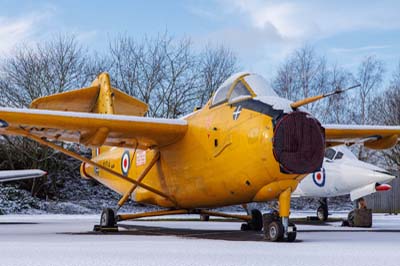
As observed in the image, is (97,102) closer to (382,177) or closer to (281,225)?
(382,177)

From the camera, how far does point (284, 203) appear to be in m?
8.52

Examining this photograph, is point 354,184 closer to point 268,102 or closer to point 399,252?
point 268,102

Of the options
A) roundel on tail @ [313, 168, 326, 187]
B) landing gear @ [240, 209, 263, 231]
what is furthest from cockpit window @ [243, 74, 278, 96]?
roundel on tail @ [313, 168, 326, 187]

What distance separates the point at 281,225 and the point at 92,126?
12.8 feet

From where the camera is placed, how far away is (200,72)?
115 ft

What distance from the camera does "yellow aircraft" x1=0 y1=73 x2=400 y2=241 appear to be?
8234 mm

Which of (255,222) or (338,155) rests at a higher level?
(338,155)

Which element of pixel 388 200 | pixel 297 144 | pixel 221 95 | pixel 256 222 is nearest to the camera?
pixel 297 144

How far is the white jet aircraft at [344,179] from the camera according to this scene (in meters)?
13.9

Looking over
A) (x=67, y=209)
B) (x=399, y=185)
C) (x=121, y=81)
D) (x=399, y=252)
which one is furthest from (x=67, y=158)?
(x=399, y=252)

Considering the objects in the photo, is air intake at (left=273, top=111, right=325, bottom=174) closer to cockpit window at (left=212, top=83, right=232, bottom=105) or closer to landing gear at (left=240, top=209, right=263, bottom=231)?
cockpit window at (left=212, top=83, right=232, bottom=105)

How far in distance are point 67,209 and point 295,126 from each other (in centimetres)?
2045

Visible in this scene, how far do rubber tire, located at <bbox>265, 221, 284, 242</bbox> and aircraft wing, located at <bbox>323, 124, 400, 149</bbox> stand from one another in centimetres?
360

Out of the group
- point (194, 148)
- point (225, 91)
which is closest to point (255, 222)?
point (194, 148)
